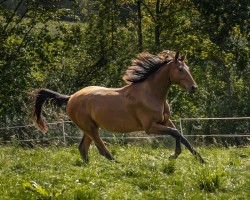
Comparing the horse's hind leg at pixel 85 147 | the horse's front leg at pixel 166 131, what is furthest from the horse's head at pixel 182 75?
the horse's hind leg at pixel 85 147

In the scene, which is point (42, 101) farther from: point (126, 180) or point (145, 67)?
point (126, 180)

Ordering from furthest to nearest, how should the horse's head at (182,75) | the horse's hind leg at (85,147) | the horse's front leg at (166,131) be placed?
1. the horse's hind leg at (85,147)
2. the horse's head at (182,75)
3. the horse's front leg at (166,131)

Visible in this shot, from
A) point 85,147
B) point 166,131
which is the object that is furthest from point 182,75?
point 85,147

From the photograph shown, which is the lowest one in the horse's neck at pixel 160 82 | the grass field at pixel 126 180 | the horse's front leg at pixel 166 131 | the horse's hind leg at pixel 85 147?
the horse's hind leg at pixel 85 147

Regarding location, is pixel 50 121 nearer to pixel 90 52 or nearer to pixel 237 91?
pixel 90 52

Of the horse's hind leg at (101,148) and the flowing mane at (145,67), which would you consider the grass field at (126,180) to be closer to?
the horse's hind leg at (101,148)

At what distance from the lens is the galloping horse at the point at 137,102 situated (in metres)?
11.6

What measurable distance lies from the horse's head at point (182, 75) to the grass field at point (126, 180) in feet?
5.48

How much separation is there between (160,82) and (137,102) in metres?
0.63

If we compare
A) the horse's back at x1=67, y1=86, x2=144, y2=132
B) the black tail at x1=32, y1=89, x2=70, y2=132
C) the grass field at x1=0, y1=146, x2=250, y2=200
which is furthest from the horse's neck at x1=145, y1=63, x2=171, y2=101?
the black tail at x1=32, y1=89, x2=70, y2=132

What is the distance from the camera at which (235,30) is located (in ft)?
88.9

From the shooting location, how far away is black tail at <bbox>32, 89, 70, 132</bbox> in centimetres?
1370

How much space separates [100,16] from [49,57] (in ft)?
14.2

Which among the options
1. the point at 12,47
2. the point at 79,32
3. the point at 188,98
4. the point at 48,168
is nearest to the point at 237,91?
the point at 188,98
